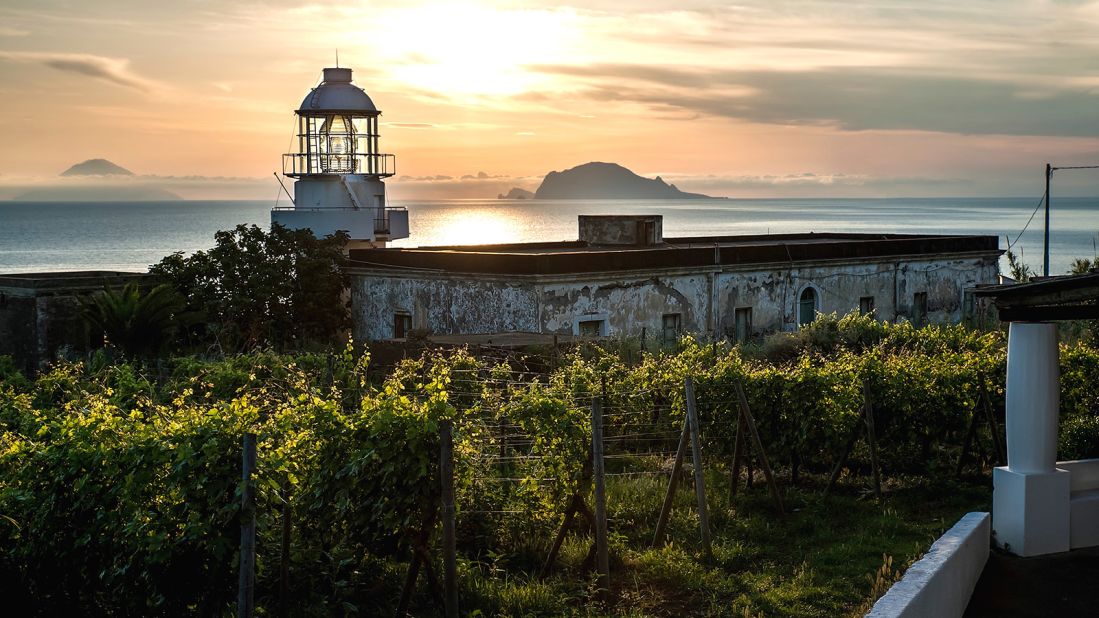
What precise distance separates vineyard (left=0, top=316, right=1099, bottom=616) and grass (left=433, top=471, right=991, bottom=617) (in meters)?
0.03

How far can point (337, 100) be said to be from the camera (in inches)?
1544

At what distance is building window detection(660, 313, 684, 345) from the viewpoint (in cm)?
2828

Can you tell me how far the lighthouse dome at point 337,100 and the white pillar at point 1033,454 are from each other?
3122cm

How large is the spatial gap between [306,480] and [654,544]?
12.2 feet

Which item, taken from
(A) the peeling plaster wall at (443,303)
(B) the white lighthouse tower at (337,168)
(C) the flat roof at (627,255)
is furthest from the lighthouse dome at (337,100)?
(A) the peeling plaster wall at (443,303)

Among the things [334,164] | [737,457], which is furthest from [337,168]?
[737,457]

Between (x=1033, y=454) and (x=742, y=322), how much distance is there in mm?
19073

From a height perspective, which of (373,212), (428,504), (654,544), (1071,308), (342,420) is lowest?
(654,544)

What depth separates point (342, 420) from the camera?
31.0 ft

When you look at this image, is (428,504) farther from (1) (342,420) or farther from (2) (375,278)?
(2) (375,278)

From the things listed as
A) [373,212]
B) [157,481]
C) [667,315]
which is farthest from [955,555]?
[373,212]

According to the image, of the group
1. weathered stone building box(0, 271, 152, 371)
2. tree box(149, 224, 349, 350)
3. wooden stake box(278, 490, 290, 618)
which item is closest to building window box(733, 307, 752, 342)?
tree box(149, 224, 349, 350)

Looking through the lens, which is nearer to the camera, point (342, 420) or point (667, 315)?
point (342, 420)

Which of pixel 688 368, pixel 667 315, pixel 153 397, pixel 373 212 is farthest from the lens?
pixel 373 212
